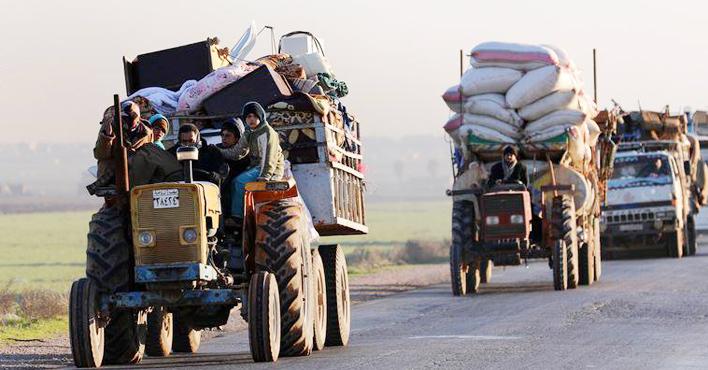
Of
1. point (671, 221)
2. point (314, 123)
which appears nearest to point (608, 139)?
point (671, 221)

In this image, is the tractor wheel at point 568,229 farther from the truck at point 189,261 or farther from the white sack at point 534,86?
→ the truck at point 189,261

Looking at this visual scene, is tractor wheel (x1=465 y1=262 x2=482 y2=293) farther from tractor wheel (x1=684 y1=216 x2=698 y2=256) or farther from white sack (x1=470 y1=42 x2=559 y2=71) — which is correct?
tractor wheel (x1=684 y1=216 x2=698 y2=256)

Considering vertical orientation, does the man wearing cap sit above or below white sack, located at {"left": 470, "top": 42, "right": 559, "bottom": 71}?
below

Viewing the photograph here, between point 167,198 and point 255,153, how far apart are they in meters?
1.60

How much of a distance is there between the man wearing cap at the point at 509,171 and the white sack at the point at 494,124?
580mm

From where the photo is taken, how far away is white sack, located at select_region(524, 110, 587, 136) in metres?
29.7

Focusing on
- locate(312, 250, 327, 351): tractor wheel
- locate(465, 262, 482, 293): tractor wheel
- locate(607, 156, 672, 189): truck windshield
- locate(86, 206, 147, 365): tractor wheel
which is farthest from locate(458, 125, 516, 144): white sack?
locate(86, 206, 147, 365): tractor wheel

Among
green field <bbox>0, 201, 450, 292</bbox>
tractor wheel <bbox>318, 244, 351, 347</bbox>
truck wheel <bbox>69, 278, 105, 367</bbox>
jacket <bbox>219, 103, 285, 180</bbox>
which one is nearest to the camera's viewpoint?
truck wheel <bbox>69, 278, 105, 367</bbox>

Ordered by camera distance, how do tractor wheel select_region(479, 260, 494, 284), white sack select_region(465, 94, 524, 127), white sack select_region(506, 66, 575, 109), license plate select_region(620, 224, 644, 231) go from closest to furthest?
white sack select_region(506, 66, 575, 109) → white sack select_region(465, 94, 524, 127) → tractor wheel select_region(479, 260, 494, 284) → license plate select_region(620, 224, 644, 231)

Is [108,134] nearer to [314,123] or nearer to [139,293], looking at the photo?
[139,293]

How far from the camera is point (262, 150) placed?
1664 cm

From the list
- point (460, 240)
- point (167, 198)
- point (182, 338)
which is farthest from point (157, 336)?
point (460, 240)

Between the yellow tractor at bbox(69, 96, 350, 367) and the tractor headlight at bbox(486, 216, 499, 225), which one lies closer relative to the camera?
the yellow tractor at bbox(69, 96, 350, 367)

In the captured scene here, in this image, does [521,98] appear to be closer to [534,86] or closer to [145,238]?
[534,86]
